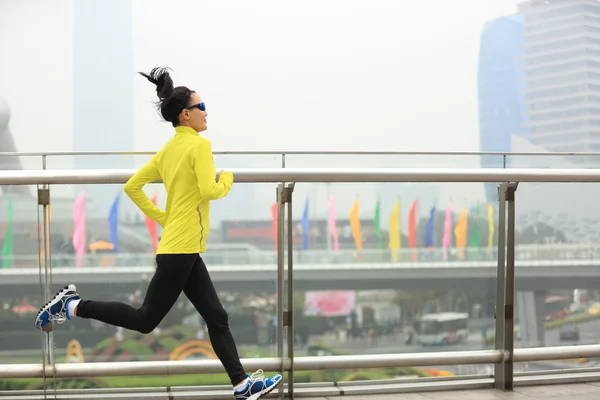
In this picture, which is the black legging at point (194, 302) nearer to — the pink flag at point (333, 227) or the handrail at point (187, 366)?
the handrail at point (187, 366)

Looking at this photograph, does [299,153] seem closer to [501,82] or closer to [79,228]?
[79,228]

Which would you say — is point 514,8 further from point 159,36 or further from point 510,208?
point 510,208

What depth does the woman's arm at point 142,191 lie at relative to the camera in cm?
184

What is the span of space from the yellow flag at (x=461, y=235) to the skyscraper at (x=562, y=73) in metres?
13.6

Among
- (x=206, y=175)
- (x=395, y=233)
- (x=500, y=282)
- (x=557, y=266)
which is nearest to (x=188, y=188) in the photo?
(x=206, y=175)

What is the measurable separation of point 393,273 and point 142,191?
→ 3.09ft

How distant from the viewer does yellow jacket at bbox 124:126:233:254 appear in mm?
1708

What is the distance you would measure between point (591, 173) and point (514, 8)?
1469cm

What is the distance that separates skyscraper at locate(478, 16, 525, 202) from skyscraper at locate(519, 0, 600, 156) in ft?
0.77

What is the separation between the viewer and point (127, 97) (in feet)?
50.8

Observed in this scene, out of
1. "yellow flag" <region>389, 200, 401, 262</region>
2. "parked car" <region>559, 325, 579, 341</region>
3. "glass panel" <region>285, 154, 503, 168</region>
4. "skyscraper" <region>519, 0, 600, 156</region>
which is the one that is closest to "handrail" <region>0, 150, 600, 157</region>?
"glass panel" <region>285, 154, 503, 168</region>

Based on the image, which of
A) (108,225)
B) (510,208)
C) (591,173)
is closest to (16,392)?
(108,225)

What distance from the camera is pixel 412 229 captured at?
8.12 feet

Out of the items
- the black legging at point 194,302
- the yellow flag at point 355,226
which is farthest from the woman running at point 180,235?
the yellow flag at point 355,226
